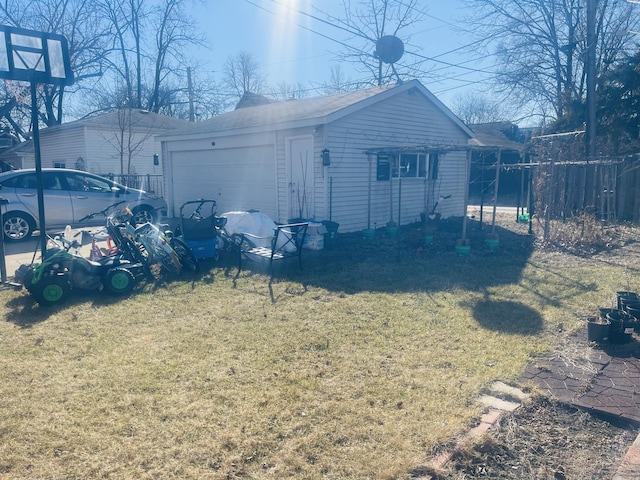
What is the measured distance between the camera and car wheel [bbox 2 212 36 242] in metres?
9.73

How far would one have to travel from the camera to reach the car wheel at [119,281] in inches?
234

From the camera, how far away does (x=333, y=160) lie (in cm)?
1005

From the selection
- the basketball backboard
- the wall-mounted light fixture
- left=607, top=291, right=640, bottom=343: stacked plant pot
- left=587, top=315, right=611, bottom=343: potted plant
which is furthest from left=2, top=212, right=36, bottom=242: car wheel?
left=607, top=291, right=640, bottom=343: stacked plant pot

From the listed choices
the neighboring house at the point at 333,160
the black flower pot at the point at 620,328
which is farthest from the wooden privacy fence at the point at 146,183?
the black flower pot at the point at 620,328

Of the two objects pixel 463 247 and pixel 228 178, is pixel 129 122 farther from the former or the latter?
pixel 463 247

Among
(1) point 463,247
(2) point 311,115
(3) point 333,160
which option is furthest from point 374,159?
(1) point 463,247

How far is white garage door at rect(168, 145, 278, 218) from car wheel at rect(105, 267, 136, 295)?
5.28 m

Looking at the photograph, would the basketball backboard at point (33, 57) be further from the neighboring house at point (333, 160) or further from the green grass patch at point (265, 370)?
the neighboring house at point (333, 160)

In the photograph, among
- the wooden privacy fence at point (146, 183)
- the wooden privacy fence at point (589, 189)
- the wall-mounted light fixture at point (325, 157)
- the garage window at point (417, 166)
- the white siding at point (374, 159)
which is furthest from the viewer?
the wooden privacy fence at point (146, 183)

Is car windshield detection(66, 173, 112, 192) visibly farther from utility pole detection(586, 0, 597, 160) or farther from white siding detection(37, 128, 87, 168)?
utility pole detection(586, 0, 597, 160)

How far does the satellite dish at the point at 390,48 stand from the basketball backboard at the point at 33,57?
43.0ft

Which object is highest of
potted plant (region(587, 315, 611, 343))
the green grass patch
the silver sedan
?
the silver sedan

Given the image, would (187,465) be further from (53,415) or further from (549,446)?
(549,446)

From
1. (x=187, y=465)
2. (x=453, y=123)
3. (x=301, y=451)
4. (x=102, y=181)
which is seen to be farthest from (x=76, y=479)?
(x=453, y=123)
